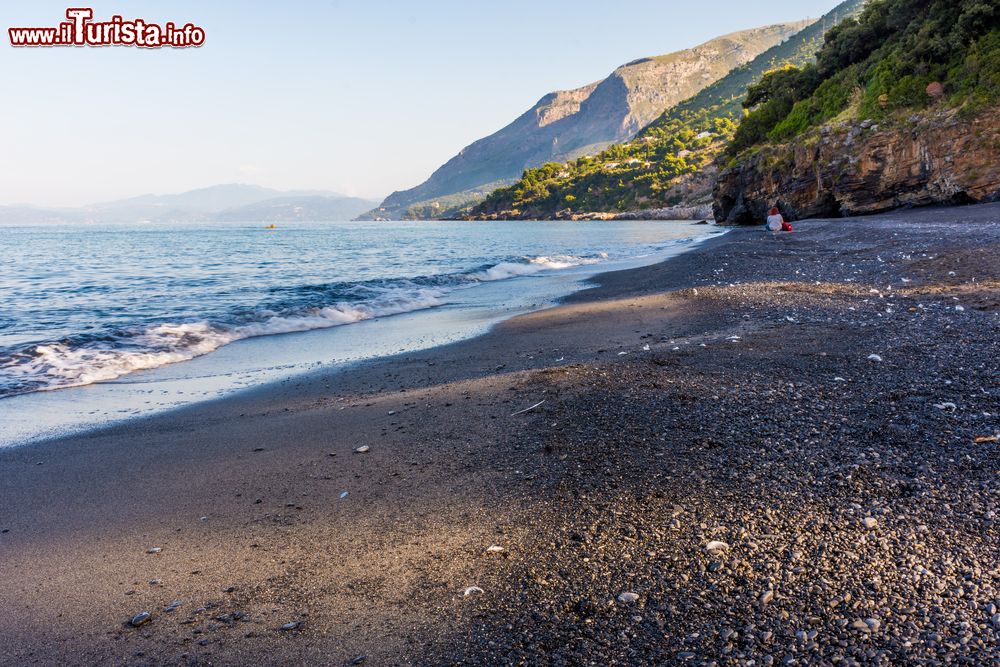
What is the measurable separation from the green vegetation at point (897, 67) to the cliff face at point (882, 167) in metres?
1.15

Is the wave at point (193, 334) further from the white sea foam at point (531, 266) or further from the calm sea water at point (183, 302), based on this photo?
the white sea foam at point (531, 266)

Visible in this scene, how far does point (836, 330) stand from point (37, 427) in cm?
938

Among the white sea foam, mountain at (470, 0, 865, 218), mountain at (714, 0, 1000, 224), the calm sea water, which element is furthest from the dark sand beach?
mountain at (470, 0, 865, 218)

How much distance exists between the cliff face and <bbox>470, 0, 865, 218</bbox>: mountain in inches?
2741

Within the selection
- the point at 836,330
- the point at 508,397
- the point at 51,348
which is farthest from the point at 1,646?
the point at 51,348

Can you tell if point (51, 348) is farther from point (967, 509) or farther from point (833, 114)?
point (833, 114)

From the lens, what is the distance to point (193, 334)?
11.9m

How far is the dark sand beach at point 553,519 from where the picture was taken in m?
2.39

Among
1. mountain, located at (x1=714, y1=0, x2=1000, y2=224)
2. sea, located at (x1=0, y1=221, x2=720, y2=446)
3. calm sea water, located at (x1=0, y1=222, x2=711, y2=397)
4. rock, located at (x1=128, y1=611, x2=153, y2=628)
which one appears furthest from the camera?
mountain, located at (x1=714, y1=0, x2=1000, y2=224)

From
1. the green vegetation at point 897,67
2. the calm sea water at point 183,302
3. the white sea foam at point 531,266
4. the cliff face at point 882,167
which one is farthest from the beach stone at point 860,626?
the green vegetation at point 897,67

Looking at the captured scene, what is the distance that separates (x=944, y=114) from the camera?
26.1m

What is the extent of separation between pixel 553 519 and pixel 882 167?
109 feet

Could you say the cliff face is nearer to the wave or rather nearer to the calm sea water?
the calm sea water

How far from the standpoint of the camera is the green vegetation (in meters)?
25.8
